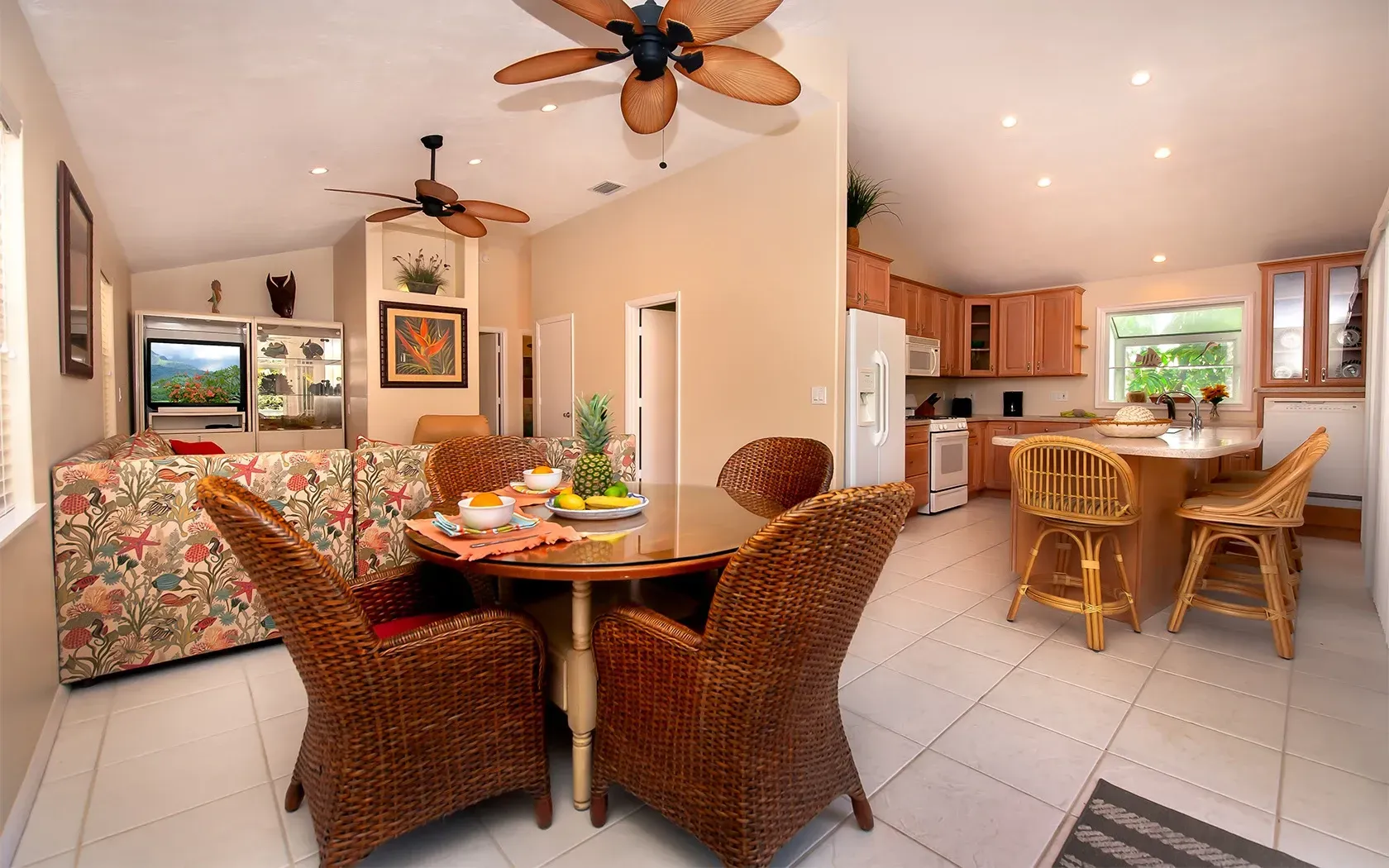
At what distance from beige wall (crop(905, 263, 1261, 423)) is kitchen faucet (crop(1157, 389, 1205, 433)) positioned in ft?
1.36

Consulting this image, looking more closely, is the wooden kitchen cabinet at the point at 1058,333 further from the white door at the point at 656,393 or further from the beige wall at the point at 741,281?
the white door at the point at 656,393

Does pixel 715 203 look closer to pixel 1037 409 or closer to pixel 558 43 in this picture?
pixel 558 43

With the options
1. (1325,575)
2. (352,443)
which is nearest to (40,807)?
(352,443)

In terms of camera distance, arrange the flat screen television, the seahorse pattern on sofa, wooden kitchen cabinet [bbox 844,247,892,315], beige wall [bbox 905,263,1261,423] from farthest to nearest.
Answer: beige wall [bbox 905,263,1261,423]
the flat screen television
wooden kitchen cabinet [bbox 844,247,892,315]
the seahorse pattern on sofa

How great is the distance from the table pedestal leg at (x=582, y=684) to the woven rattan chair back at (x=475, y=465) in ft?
3.05

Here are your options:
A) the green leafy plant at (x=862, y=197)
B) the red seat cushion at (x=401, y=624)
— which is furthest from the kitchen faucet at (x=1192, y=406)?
the red seat cushion at (x=401, y=624)

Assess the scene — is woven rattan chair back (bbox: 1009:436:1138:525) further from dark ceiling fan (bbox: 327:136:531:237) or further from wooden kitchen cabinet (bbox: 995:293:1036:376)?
wooden kitchen cabinet (bbox: 995:293:1036:376)

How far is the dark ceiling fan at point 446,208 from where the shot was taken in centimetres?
390

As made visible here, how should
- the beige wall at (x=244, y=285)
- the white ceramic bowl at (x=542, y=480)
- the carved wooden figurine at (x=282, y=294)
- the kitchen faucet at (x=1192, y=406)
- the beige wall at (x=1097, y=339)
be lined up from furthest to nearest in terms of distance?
the carved wooden figurine at (x=282, y=294) < the beige wall at (x=244, y=285) < the beige wall at (x=1097, y=339) < the kitchen faucet at (x=1192, y=406) < the white ceramic bowl at (x=542, y=480)

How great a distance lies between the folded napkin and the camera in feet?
4.65

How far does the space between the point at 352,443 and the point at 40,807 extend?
4.92 meters

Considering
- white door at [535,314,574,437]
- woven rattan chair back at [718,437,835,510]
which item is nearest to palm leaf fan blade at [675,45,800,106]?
woven rattan chair back at [718,437,835,510]

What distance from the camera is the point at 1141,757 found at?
6.23 feet

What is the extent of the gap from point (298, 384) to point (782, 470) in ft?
17.9
